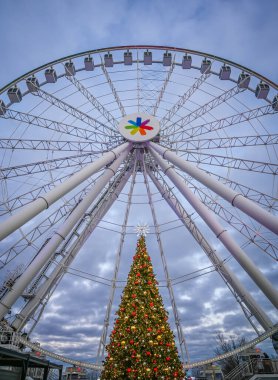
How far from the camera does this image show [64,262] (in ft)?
47.3

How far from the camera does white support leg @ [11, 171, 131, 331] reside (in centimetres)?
1272

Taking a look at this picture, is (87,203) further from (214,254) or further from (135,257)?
(214,254)

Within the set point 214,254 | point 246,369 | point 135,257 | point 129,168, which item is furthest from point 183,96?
point 246,369

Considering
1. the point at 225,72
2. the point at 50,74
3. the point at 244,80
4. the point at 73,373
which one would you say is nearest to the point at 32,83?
the point at 50,74

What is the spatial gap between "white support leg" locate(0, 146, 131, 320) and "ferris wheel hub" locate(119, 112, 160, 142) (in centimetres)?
149

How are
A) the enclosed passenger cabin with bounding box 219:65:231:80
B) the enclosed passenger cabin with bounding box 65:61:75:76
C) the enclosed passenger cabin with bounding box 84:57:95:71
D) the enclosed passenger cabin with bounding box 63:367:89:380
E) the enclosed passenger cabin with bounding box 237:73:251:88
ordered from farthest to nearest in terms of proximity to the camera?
the enclosed passenger cabin with bounding box 63:367:89:380
the enclosed passenger cabin with bounding box 84:57:95:71
the enclosed passenger cabin with bounding box 219:65:231:80
the enclosed passenger cabin with bounding box 65:61:75:76
the enclosed passenger cabin with bounding box 237:73:251:88

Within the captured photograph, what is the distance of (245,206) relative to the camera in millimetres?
10758

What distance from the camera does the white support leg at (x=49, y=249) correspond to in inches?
448

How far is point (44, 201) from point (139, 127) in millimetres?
7017

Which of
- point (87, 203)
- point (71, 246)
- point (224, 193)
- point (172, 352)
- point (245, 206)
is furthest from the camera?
point (71, 246)

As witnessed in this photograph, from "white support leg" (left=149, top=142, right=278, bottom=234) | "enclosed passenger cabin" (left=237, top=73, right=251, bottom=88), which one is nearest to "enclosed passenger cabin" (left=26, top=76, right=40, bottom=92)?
"white support leg" (left=149, top=142, right=278, bottom=234)

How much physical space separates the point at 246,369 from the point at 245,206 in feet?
32.9

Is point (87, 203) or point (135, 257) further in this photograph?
point (87, 203)

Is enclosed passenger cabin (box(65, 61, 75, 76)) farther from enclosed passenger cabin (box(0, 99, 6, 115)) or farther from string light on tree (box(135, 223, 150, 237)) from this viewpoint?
string light on tree (box(135, 223, 150, 237))
